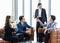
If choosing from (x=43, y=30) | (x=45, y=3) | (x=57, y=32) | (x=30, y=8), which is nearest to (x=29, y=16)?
(x=30, y=8)

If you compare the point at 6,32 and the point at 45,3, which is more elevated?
the point at 45,3

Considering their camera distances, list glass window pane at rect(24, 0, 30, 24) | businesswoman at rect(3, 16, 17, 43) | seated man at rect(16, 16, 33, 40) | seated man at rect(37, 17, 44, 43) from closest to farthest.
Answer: businesswoman at rect(3, 16, 17, 43) → seated man at rect(16, 16, 33, 40) → seated man at rect(37, 17, 44, 43) → glass window pane at rect(24, 0, 30, 24)

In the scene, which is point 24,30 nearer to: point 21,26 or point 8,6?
point 21,26

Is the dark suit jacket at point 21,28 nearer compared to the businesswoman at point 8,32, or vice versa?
the businesswoman at point 8,32

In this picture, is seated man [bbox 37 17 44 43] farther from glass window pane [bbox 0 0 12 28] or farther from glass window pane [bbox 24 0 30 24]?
glass window pane [bbox 0 0 12 28]

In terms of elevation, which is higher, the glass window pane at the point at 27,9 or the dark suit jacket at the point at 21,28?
the glass window pane at the point at 27,9

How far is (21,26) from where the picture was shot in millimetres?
6207

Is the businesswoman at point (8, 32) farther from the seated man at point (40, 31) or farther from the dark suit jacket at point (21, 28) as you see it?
the seated man at point (40, 31)

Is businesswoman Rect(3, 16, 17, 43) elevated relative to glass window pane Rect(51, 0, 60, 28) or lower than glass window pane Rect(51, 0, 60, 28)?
lower

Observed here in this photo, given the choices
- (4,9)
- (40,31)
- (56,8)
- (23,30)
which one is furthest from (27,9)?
(23,30)

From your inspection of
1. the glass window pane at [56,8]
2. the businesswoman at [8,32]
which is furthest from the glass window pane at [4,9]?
the businesswoman at [8,32]

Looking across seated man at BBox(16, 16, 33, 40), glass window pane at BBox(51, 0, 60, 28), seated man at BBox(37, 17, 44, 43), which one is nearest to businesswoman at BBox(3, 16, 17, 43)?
seated man at BBox(16, 16, 33, 40)

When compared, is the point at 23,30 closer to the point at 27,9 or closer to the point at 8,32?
the point at 8,32

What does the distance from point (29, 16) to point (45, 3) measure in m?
0.89
